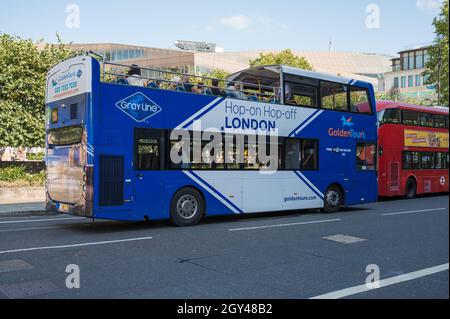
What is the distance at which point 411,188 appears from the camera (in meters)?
23.1

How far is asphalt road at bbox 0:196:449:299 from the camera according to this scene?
577 cm

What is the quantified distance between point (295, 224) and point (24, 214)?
9222 millimetres

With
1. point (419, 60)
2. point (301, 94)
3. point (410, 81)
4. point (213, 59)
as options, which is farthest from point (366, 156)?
point (410, 81)

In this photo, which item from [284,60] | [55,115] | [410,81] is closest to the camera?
[55,115]

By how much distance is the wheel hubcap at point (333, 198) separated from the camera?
1540 centimetres

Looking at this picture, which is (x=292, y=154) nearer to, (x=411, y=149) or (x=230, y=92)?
(x=230, y=92)

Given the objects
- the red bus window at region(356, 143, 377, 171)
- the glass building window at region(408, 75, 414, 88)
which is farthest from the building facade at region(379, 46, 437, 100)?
the red bus window at region(356, 143, 377, 171)

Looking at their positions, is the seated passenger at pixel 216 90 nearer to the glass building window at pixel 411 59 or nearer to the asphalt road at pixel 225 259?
the asphalt road at pixel 225 259

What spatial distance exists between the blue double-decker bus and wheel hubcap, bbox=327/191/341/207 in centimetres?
3

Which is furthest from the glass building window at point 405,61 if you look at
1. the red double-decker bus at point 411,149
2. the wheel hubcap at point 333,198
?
the wheel hubcap at point 333,198

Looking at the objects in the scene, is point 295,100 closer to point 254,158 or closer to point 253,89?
point 253,89

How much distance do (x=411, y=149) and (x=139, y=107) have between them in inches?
631

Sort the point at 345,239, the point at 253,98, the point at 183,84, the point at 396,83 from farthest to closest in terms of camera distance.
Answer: the point at 396,83, the point at 253,98, the point at 183,84, the point at 345,239
